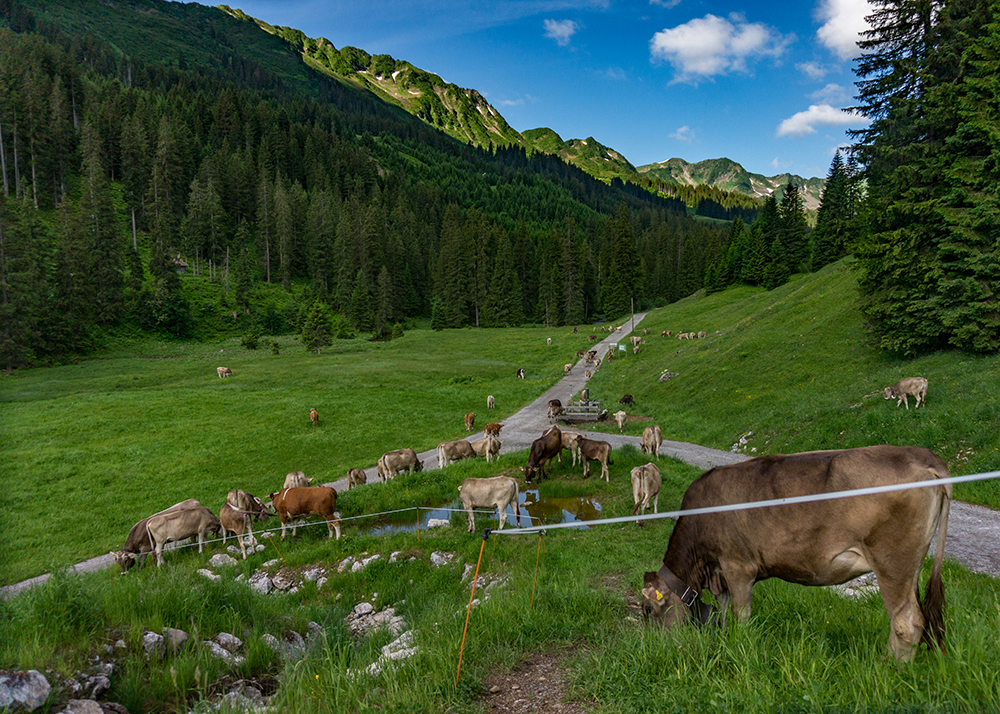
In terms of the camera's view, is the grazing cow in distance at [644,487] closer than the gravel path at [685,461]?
No

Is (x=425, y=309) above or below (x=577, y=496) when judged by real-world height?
above

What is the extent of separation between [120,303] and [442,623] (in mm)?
81053

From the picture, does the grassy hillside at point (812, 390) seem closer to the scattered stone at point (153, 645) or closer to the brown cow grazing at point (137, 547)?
the scattered stone at point (153, 645)

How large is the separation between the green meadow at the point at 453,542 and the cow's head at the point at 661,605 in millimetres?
501

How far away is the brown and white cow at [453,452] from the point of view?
2070cm

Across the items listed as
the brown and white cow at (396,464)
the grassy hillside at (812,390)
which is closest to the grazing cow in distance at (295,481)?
the brown and white cow at (396,464)

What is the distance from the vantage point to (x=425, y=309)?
348 ft

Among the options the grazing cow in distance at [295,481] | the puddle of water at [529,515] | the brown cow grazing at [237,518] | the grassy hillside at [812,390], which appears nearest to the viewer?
the brown cow grazing at [237,518]

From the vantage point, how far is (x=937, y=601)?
13.4 feet

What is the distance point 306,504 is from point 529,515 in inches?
276

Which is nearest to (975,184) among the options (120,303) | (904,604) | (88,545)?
(904,604)

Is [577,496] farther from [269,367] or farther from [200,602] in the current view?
[269,367]

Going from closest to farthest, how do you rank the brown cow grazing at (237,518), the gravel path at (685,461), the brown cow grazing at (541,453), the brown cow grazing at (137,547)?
the gravel path at (685,461) < the brown cow grazing at (137,547) < the brown cow grazing at (237,518) < the brown cow grazing at (541,453)

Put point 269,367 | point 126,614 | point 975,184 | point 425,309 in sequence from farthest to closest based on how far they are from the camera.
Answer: point 425,309
point 269,367
point 975,184
point 126,614
